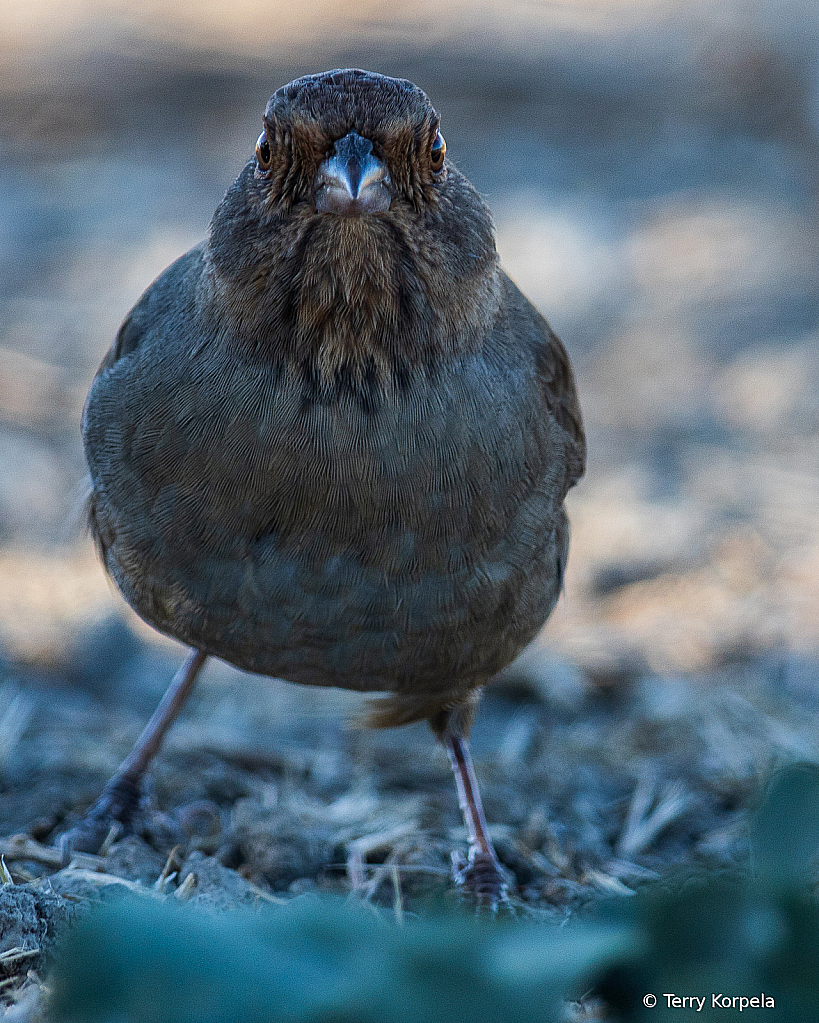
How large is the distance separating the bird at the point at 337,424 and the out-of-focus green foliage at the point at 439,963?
5.49 feet

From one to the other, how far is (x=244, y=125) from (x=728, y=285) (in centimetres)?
513

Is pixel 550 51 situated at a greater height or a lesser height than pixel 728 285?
greater

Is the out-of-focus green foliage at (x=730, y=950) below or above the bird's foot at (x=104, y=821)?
below

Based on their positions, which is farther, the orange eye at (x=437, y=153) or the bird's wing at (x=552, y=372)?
the bird's wing at (x=552, y=372)

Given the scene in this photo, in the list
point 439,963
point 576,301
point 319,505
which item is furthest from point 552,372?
point 576,301

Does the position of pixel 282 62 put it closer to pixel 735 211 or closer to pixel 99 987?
pixel 735 211

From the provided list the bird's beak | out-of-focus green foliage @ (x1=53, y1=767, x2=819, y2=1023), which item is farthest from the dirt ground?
the bird's beak

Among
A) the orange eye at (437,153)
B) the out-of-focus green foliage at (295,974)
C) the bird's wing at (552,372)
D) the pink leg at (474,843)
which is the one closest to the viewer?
the out-of-focus green foliage at (295,974)

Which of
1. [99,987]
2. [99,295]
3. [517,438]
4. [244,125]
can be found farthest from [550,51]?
[99,987]

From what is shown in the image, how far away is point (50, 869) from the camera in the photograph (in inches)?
164

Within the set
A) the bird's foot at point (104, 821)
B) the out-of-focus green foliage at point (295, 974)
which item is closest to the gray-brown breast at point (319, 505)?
the bird's foot at point (104, 821)

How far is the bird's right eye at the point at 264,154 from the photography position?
11.5 ft

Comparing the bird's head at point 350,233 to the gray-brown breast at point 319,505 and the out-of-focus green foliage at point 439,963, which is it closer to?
the gray-brown breast at point 319,505

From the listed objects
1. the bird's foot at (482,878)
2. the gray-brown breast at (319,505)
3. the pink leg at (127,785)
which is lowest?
the bird's foot at (482,878)
